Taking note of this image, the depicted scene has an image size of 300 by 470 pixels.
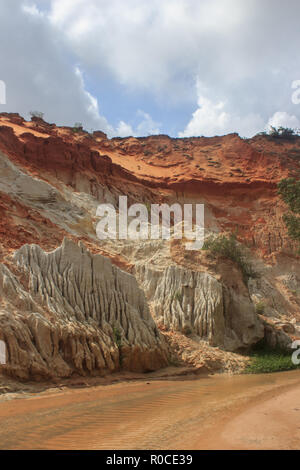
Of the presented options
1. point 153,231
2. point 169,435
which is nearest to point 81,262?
point 169,435

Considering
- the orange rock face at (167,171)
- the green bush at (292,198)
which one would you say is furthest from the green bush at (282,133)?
the green bush at (292,198)

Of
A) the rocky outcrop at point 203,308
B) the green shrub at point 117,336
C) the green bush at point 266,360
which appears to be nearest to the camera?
the green shrub at point 117,336

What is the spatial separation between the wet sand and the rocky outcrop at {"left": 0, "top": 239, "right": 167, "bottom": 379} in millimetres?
879

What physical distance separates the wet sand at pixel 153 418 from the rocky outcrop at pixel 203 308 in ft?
17.1

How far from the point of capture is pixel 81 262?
12.4m

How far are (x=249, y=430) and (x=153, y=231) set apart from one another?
18799mm

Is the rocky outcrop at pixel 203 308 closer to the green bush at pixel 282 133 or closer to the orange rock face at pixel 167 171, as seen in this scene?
the orange rock face at pixel 167 171

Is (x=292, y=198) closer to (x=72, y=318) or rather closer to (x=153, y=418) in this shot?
(x=72, y=318)

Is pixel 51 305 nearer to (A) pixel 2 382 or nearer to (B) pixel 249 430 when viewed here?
(A) pixel 2 382

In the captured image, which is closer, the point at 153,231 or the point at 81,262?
the point at 81,262

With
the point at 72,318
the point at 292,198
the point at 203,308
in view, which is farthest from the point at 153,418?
the point at 292,198

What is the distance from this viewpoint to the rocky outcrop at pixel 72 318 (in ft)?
29.3

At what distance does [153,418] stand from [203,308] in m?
9.43

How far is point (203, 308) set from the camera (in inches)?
632
